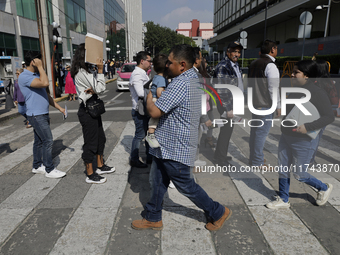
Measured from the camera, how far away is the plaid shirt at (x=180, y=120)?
7.72ft

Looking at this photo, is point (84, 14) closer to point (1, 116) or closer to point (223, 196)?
point (1, 116)

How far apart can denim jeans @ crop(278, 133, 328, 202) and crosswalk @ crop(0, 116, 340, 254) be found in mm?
A: 319

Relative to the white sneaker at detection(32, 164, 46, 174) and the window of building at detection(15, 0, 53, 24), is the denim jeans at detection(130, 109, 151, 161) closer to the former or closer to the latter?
the white sneaker at detection(32, 164, 46, 174)

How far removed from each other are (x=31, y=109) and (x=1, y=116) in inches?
256

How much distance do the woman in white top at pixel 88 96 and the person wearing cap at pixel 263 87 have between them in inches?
93.8

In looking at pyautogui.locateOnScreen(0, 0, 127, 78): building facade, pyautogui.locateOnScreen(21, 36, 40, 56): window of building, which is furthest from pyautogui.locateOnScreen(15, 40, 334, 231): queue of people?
pyautogui.locateOnScreen(21, 36, 40, 56): window of building

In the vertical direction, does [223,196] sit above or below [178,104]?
below

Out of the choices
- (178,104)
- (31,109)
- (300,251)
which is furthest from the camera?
(31,109)

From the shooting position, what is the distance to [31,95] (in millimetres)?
4008

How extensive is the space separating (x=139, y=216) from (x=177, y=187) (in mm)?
802

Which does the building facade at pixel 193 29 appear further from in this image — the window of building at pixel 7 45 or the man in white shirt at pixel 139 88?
the man in white shirt at pixel 139 88

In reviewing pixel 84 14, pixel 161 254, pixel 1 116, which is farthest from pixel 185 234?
pixel 84 14

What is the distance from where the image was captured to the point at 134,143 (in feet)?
15.3

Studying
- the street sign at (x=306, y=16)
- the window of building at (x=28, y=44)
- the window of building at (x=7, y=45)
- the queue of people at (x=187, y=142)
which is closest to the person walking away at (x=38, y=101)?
the queue of people at (x=187, y=142)
